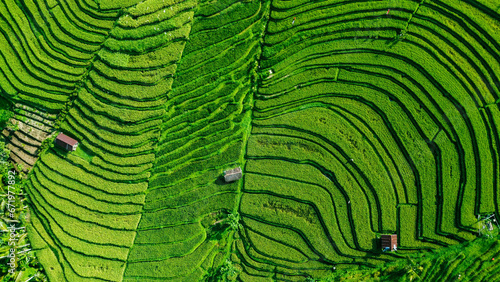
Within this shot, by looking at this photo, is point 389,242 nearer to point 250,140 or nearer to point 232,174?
point 232,174

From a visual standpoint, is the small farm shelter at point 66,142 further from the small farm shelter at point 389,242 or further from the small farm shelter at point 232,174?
the small farm shelter at point 389,242

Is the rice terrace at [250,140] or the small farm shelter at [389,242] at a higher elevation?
the rice terrace at [250,140]

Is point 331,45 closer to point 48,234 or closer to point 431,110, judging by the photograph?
point 431,110

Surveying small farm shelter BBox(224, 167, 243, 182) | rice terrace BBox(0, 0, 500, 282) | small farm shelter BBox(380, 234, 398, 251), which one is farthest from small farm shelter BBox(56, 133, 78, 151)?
small farm shelter BBox(380, 234, 398, 251)

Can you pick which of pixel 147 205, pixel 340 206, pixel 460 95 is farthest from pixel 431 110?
pixel 147 205

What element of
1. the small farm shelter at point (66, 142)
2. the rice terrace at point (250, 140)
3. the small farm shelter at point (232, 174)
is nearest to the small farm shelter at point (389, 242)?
the rice terrace at point (250, 140)

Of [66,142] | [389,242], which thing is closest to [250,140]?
[389,242]

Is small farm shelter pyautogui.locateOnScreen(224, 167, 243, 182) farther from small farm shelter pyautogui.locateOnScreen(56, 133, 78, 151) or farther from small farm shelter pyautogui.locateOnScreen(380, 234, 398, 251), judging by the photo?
small farm shelter pyautogui.locateOnScreen(56, 133, 78, 151)
